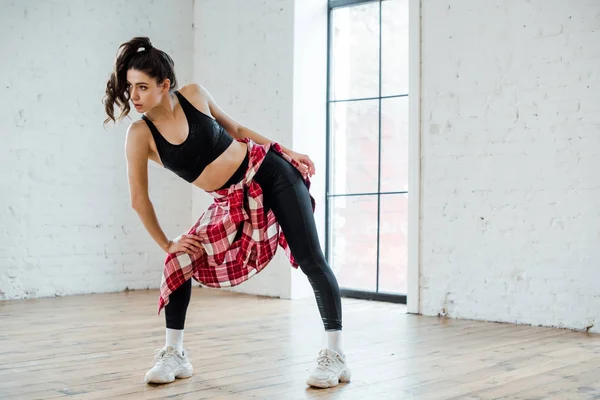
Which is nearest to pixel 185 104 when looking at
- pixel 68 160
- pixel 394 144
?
pixel 394 144

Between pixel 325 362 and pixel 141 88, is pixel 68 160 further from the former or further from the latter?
pixel 325 362

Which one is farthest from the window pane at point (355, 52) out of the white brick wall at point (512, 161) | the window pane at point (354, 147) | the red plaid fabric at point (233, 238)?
the red plaid fabric at point (233, 238)

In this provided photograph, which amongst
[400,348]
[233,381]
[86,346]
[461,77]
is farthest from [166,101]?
[461,77]

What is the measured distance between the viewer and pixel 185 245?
2.81 metres

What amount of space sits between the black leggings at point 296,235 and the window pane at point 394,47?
106 inches

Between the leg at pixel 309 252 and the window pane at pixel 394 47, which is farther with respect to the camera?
the window pane at pixel 394 47

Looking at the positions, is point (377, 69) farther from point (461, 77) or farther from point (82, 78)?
point (82, 78)

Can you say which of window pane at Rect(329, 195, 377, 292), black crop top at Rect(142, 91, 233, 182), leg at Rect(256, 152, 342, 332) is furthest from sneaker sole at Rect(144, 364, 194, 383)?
window pane at Rect(329, 195, 377, 292)

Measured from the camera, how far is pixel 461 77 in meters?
4.66

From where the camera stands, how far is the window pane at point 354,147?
18.2 feet

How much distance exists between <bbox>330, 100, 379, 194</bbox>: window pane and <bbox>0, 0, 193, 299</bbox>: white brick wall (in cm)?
144

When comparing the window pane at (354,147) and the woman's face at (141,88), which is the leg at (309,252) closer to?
the woman's face at (141,88)

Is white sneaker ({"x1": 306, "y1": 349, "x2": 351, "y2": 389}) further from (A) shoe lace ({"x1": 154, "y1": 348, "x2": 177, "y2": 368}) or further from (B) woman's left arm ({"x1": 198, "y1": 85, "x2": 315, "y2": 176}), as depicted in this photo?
(B) woman's left arm ({"x1": 198, "y1": 85, "x2": 315, "y2": 176})

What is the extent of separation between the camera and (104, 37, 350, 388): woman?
2684mm
